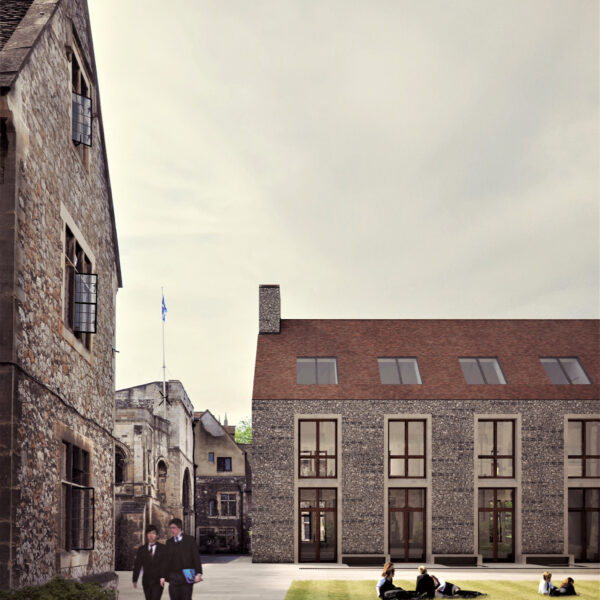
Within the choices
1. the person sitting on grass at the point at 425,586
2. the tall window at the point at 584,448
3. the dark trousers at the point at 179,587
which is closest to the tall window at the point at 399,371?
the tall window at the point at 584,448

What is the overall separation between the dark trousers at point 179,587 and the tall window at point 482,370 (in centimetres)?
2369

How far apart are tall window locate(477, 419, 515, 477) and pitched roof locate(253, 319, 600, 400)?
5.96 ft

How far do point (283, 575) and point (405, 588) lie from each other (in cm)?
553

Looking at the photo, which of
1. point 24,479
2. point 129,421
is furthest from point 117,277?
point 129,421

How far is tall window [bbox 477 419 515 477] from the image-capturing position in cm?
3275

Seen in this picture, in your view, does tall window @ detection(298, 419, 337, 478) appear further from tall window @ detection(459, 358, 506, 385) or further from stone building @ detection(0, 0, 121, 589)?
stone building @ detection(0, 0, 121, 589)

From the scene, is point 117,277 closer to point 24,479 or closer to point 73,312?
point 73,312

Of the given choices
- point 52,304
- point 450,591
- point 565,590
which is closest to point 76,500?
point 52,304

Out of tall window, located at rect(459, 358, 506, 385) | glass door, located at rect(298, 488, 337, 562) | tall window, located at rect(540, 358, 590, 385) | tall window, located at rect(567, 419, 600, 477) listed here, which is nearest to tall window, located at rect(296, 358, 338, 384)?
glass door, located at rect(298, 488, 337, 562)

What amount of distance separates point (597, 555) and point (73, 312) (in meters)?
25.8

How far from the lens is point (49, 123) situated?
12.6m

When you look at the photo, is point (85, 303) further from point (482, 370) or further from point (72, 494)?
point (482, 370)

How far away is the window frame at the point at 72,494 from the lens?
43.3ft

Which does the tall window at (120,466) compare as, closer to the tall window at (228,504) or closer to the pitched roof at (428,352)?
the pitched roof at (428,352)
